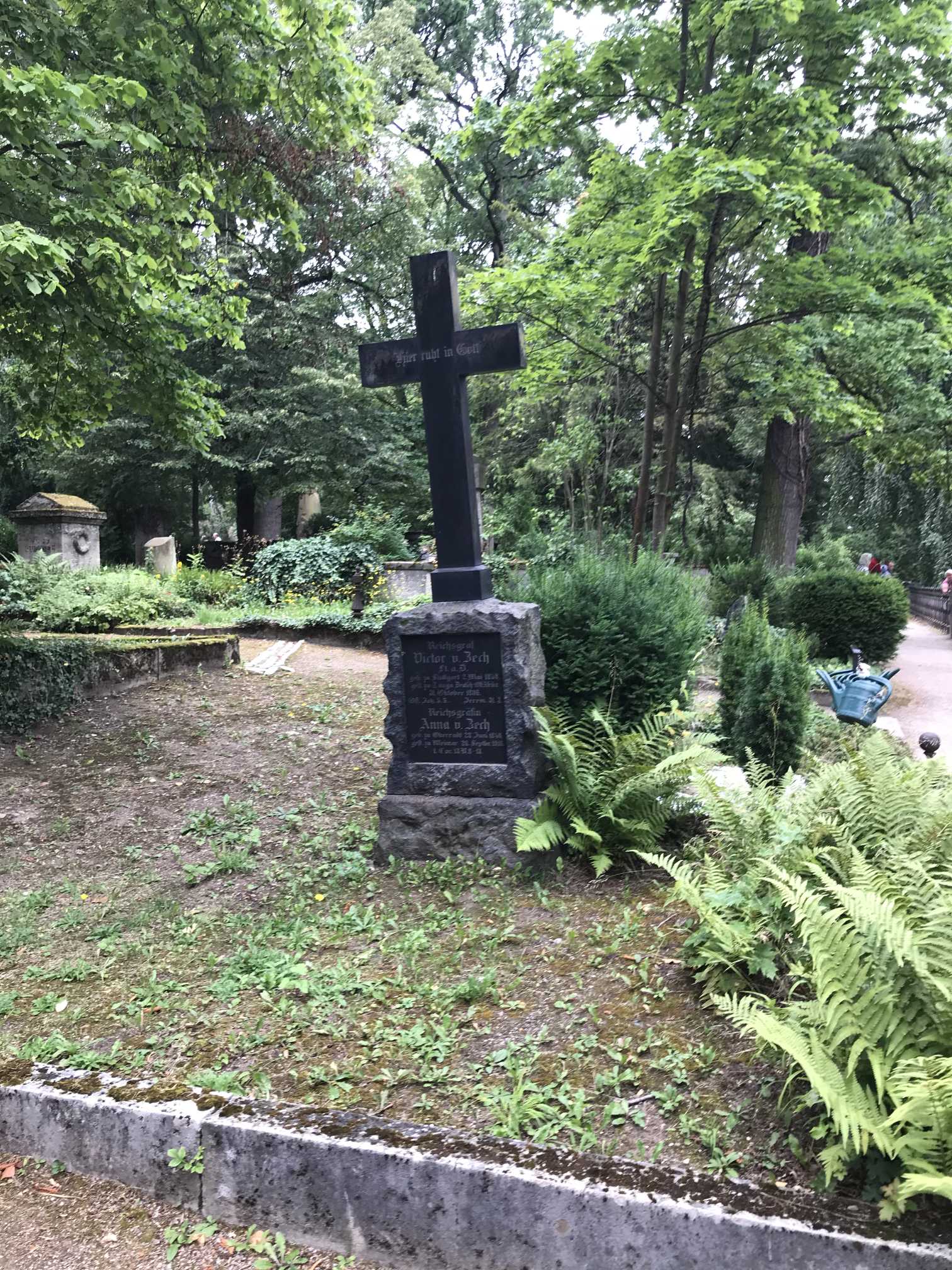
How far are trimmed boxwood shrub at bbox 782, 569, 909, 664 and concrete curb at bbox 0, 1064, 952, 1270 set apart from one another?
35.7 feet

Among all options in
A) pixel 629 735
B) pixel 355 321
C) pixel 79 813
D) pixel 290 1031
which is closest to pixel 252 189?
pixel 79 813

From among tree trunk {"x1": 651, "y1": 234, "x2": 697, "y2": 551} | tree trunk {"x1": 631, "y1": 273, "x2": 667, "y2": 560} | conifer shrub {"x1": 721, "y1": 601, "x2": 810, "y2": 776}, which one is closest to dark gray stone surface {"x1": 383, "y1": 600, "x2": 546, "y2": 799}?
conifer shrub {"x1": 721, "y1": 601, "x2": 810, "y2": 776}

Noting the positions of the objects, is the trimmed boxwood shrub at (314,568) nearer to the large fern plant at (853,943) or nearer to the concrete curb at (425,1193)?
the large fern plant at (853,943)

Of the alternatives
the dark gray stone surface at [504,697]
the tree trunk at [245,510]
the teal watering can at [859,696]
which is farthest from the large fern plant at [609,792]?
the tree trunk at [245,510]

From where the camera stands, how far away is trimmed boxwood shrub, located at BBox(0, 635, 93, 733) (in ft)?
24.4

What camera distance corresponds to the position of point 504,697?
4.67 metres

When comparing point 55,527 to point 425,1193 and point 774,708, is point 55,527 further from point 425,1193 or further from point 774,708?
point 425,1193

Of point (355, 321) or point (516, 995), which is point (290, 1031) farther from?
point (355, 321)

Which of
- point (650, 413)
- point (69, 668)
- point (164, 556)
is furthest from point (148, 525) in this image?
point (650, 413)

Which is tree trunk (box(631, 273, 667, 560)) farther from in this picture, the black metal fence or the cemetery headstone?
the black metal fence

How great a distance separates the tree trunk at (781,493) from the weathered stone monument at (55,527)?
13.3 m

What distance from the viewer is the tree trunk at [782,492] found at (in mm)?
15938

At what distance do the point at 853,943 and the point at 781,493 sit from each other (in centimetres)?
1516

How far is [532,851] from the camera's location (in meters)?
4.54
